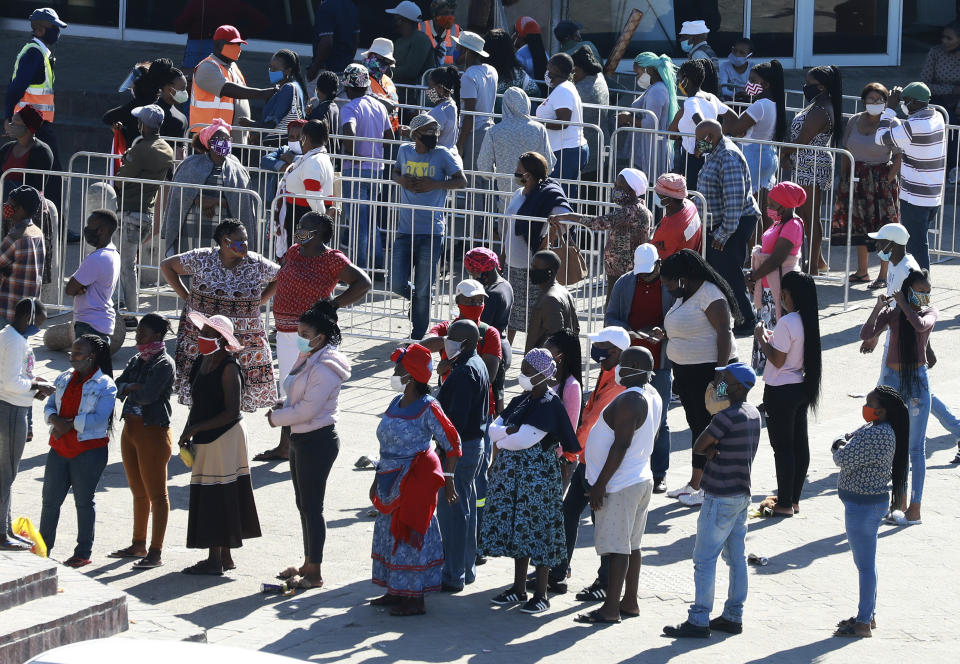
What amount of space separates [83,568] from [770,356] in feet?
14.5

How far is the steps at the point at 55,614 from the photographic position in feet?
26.4

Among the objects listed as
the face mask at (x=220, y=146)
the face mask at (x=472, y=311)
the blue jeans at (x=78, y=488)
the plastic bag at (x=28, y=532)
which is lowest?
the plastic bag at (x=28, y=532)

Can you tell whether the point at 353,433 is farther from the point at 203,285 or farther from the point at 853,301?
the point at 853,301

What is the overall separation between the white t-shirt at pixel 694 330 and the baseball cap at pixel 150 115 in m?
5.87

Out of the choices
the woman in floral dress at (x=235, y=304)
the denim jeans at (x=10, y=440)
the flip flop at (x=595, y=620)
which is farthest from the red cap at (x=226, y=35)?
the flip flop at (x=595, y=620)

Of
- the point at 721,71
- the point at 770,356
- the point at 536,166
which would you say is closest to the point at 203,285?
the point at 536,166

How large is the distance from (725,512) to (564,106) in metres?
7.90

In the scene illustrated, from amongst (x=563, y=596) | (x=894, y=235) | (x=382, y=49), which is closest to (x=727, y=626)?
(x=563, y=596)

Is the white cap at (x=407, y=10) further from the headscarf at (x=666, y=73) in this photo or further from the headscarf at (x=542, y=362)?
the headscarf at (x=542, y=362)

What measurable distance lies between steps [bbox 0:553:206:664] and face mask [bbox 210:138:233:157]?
6.03 meters

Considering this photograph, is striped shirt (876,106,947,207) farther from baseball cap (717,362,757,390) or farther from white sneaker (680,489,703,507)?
baseball cap (717,362,757,390)

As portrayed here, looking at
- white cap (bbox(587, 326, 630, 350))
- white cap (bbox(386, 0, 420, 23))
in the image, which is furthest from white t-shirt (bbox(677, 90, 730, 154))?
white cap (bbox(587, 326, 630, 350))

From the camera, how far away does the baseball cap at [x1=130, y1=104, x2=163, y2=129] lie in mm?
14555

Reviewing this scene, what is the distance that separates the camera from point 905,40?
21.7 meters
